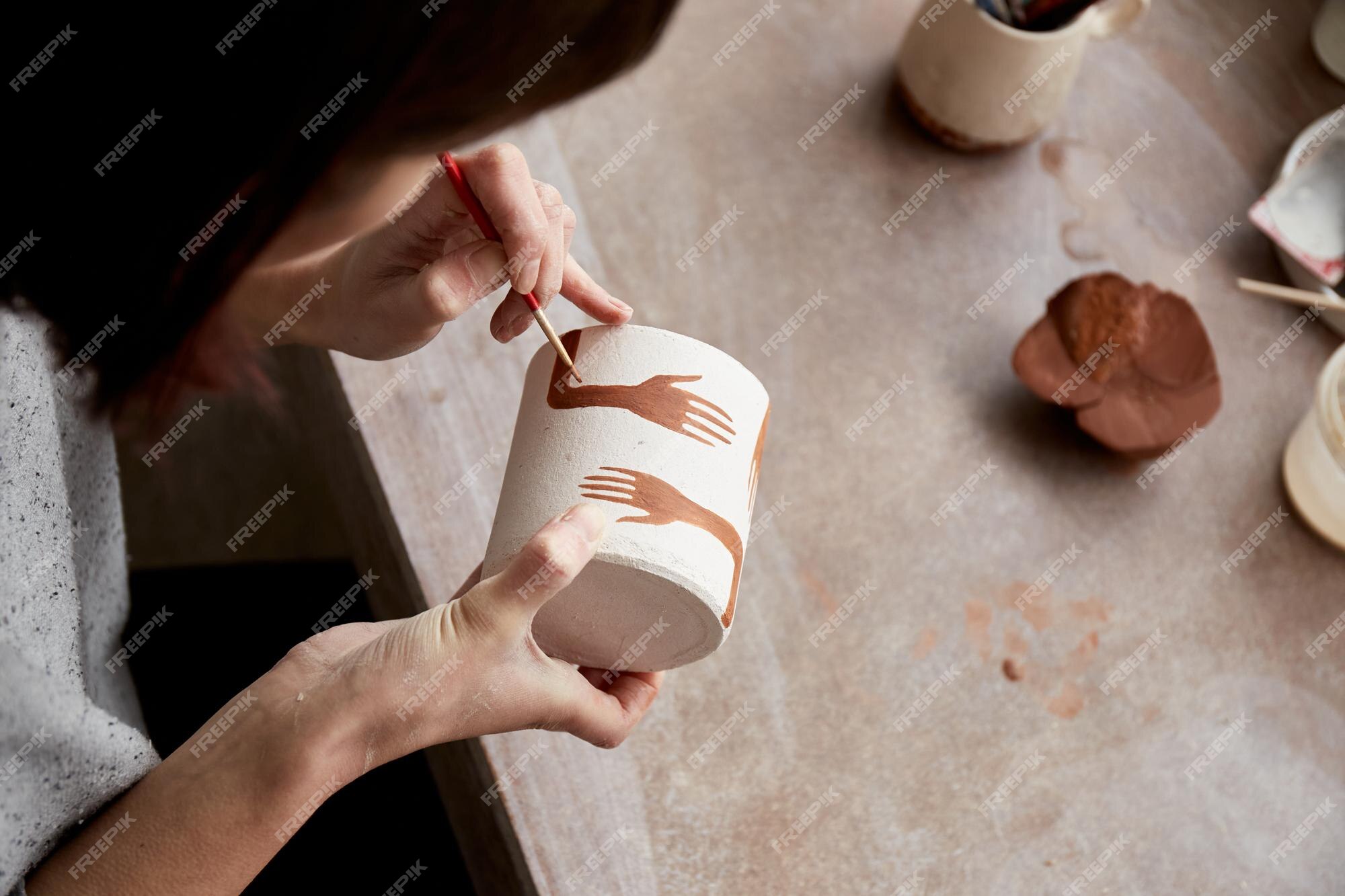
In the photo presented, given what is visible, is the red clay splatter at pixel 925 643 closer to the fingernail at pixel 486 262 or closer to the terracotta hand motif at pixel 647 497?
the terracotta hand motif at pixel 647 497

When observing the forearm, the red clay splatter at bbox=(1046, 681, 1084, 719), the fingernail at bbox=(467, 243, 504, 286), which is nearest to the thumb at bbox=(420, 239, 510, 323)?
the fingernail at bbox=(467, 243, 504, 286)

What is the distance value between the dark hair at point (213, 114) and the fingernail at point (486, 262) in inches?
4.3

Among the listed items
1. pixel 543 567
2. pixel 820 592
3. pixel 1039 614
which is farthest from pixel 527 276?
pixel 1039 614

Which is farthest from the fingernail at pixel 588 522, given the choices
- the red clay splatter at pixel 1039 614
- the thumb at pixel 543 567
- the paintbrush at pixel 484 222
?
the red clay splatter at pixel 1039 614

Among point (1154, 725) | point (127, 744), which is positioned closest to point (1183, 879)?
point (1154, 725)

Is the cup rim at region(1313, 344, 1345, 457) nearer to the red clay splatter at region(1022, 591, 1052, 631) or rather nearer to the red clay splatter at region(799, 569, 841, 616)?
the red clay splatter at region(1022, 591, 1052, 631)

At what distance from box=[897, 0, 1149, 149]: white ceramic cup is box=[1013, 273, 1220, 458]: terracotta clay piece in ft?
0.91

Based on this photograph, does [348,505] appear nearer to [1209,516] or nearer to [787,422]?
[787,422]

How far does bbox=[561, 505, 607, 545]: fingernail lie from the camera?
71 centimetres

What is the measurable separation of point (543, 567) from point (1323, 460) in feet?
2.99

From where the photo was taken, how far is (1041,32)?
122 centimetres

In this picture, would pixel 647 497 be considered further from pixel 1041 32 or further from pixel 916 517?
pixel 1041 32

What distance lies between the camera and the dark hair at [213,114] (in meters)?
0.58

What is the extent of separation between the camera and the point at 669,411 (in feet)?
2.56
